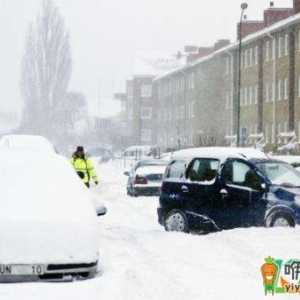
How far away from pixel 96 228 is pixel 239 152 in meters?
7.89

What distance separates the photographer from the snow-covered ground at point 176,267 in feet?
25.5

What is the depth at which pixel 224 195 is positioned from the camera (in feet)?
49.9

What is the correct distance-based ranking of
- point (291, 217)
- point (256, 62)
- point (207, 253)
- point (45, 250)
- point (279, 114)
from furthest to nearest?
point (256, 62) → point (279, 114) → point (291, 217) → point (207, 253) → point (45, 250)

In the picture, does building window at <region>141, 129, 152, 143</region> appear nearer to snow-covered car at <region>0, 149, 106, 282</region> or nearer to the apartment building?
the apartment building

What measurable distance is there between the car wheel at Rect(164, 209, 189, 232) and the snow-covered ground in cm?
82

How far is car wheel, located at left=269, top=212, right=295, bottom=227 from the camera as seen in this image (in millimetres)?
15148

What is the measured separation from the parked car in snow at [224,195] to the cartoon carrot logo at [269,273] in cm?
631

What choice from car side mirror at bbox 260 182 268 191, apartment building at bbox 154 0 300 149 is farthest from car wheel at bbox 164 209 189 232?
apartment building at bbox 154 0 300 149

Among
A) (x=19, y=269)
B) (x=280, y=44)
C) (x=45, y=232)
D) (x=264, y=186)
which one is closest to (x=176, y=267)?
(x=45, y=232)

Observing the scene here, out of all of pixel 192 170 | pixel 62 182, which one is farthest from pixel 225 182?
pixel 62 182

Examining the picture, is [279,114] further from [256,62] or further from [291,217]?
[291,217]

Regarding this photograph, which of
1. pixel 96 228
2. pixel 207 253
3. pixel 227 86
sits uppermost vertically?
pixel 227 86

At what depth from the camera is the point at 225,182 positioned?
15.2 m

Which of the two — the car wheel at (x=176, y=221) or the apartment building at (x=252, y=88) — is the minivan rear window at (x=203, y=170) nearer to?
the car wheel at (x=176, y=221)
